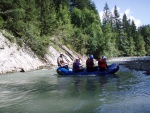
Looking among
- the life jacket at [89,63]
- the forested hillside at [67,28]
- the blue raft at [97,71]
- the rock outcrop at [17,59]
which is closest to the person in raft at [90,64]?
the life jacket at [89,63]

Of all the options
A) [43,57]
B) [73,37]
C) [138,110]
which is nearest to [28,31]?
[43,57]

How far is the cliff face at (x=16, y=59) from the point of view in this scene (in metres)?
27.5

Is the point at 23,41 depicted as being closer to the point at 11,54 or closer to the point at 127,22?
the point at 11,54

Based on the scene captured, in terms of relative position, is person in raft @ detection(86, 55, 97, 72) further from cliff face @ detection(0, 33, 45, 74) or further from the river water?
cliff face @ detection(0, 33, 45, 74)

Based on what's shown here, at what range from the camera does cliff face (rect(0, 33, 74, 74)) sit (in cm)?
2752

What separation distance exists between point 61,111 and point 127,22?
9229 centimetres

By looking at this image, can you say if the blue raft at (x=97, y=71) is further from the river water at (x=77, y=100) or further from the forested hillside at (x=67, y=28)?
the forested hillside at (x=67, y=28)

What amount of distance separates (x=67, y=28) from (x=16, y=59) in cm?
2266

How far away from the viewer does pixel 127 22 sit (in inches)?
3915

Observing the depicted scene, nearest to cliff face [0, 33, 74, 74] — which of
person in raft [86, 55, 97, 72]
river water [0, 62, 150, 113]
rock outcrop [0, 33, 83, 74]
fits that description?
rock outcrop [0, 33, 83, 74]

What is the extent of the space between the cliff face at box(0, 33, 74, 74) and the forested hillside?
1.37m

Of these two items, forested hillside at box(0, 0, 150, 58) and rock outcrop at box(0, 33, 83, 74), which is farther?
forested hillside at box(0, 0, 150, 58)

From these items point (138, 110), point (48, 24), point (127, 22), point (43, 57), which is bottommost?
→ point (138, 110)

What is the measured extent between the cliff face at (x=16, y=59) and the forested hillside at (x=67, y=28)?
1.37m
